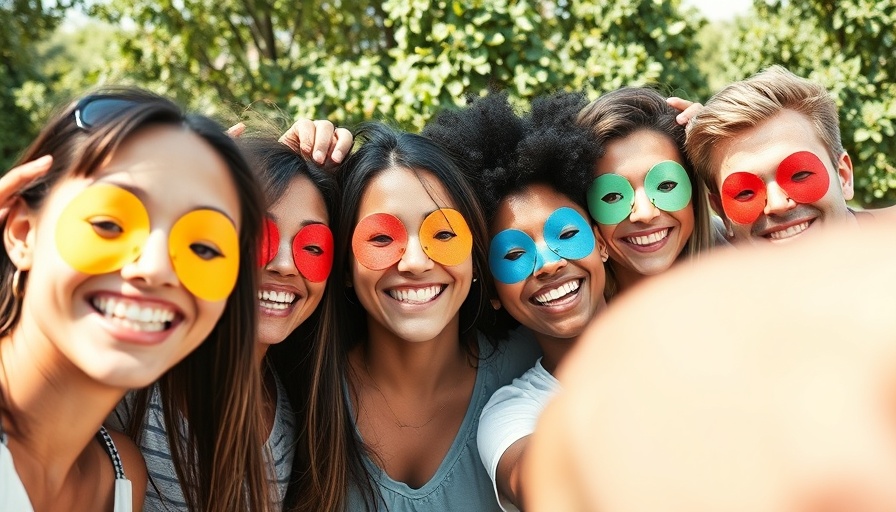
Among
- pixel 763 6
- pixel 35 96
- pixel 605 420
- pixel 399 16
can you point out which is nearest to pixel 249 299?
pixel 605 420

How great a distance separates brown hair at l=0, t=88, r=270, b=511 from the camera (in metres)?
2.12

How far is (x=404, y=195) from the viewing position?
332 cm

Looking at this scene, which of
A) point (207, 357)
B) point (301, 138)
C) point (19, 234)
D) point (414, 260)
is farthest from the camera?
point (301, 138)

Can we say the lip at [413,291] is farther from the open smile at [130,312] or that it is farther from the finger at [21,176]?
the finger at [21,176]

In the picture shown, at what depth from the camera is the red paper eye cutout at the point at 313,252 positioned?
314 cm

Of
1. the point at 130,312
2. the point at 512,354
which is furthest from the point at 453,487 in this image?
the point at 130,312

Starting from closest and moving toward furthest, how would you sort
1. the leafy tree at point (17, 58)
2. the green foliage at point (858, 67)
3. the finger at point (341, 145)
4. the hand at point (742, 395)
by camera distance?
the hand at point (742, 395), the finger at point (341, 145), the green foliage at point (858, 67), the leafy tree at point (17, 58)

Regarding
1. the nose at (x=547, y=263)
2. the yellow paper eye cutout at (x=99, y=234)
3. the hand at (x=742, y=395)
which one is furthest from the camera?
the nose at (x=547, y=263)

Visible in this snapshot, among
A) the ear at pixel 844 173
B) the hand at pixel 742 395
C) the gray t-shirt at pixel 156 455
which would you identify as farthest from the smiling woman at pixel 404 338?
the hand at pixel 742 395

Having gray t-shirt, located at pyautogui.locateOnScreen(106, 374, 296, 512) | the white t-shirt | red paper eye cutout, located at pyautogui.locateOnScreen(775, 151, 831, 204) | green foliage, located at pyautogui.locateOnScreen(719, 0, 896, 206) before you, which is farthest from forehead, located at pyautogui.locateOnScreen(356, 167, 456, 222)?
green foliage, located at pyautogui.locateOnScreen(719, 0, 896, 206)

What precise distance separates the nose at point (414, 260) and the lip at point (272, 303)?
43 centimetres

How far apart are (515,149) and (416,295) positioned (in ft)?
2.84

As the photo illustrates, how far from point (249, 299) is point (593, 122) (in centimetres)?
204

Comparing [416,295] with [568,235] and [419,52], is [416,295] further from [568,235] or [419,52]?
[419,52]
